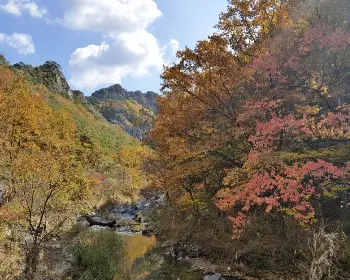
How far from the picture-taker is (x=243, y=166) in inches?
542

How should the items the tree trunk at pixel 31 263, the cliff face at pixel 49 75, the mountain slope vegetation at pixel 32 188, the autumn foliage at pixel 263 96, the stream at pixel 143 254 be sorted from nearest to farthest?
the tree trunk at pixel 31 263 < the mountain slope vegetation at pixel 32 188 < the autumn foliage at pixel 263 96 < the stream at pixel 143 254 < the cliff face at pixel 49 75

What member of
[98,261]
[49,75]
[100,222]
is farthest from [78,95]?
[98,261]

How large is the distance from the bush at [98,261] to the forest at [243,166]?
0.06m

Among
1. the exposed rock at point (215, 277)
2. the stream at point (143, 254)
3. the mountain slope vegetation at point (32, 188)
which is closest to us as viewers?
the mountain slope vegetation at point (32, 188)

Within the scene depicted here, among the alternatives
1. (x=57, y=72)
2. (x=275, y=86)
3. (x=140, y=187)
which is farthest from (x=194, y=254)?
(x=57, y=72)

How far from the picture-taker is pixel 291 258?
1532 cm

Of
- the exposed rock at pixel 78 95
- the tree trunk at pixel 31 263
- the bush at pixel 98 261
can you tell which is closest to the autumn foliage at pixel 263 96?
the bush at pixel 98 261

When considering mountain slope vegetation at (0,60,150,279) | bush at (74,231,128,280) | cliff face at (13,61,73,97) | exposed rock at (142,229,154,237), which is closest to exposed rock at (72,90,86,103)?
cliff face at (13,61,73,97)

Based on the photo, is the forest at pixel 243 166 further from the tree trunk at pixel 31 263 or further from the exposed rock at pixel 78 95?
the exposed rock at pixel 78 95

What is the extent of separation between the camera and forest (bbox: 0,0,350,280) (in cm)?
1300

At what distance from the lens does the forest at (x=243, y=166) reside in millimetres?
13000

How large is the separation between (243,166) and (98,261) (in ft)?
24.3

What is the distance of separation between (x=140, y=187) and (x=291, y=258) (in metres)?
40.5

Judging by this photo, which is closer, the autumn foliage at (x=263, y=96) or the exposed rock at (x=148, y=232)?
the autumn foliage at (x=263, y=96)
